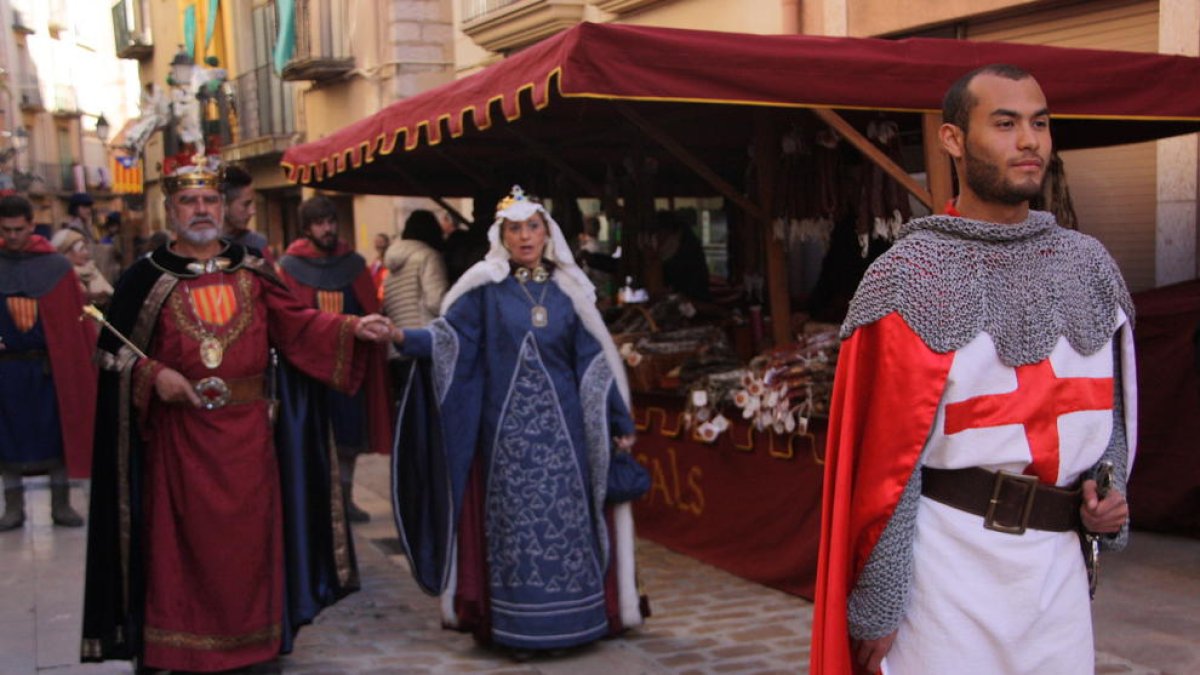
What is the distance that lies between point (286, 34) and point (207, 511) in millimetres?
19295

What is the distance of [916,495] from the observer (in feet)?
8.38

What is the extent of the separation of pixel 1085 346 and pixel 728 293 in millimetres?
7731

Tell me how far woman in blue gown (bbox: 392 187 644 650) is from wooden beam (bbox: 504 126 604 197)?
299cm

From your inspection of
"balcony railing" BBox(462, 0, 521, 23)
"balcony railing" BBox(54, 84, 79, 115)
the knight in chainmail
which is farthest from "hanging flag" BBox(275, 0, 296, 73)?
"balcony railing" BBox(54, 84, 79, 115)

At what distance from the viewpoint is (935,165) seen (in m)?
6.05

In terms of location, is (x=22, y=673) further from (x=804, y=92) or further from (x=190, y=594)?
(x=804, y=92)

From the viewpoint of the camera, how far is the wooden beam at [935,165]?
236 inches

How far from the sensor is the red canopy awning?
5.37 metres

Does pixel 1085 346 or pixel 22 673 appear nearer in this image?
pixel 1085 346

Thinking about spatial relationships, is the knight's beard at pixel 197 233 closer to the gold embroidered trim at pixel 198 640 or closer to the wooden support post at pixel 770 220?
the gold embroidered trim at pixel 198 640

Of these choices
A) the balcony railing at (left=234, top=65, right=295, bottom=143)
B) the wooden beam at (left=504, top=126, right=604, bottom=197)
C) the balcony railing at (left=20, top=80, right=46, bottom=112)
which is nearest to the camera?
the wooden beam at (left=504, top=126, right=604, bottom=197)

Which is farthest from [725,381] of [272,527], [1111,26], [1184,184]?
[1111,26]

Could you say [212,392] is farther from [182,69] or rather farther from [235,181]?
[182,69]

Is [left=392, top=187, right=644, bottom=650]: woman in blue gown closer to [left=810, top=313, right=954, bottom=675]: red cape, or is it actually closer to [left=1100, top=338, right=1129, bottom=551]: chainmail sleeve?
[left=810, top=313, right=954, bottom=675]: red cape
